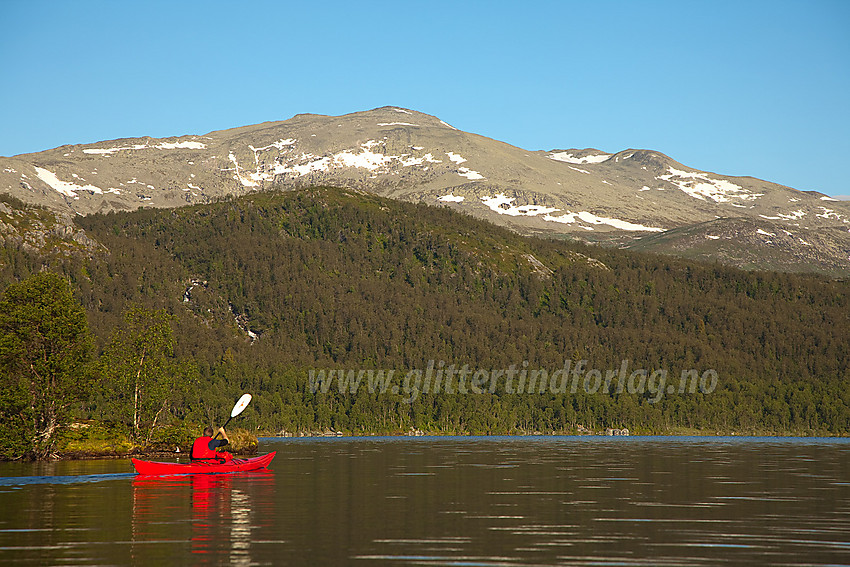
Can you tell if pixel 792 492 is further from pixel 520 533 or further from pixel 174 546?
pixel 174 546

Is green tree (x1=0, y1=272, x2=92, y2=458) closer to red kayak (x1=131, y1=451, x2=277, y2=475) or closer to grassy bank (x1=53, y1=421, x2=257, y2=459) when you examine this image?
grassy bank (x1=53, y1=421, x2=257, y2=459)

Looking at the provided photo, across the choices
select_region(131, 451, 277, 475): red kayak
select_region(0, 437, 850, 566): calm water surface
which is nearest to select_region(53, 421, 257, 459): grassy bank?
select_region(0, 437, 850, 566): calm water surface

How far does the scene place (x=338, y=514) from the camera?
49.1 metres

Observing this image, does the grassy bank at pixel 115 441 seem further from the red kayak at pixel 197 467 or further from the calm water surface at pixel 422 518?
the red kayak at pixel 197 467

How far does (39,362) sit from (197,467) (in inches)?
1035

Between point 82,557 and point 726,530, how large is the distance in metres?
27.1

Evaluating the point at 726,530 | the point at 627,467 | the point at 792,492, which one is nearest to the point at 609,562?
the point at 726,530

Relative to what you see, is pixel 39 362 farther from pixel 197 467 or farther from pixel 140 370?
pixel 197 467

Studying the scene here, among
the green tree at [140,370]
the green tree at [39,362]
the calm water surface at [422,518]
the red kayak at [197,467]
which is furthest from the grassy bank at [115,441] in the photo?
the red kayak at [197,467]

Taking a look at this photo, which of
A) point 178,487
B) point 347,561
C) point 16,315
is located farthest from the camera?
point 16,315

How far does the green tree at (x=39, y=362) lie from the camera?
9038 cm

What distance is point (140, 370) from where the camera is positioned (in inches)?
4058

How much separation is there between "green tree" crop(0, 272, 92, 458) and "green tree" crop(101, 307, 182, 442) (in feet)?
20.8

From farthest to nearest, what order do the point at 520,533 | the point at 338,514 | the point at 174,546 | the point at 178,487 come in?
the point at 178,487, the point at 338,514, the point at 520,533, the point at 174,546
